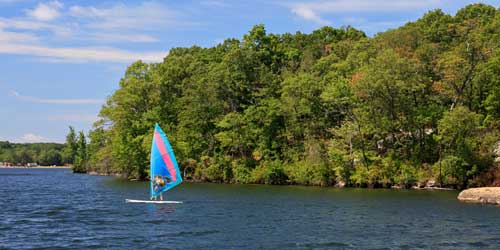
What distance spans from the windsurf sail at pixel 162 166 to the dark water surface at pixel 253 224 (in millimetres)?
2025

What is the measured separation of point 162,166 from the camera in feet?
149

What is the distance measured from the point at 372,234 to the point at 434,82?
45.9 metres

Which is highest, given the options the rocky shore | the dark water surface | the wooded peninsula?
the wooded peninsula

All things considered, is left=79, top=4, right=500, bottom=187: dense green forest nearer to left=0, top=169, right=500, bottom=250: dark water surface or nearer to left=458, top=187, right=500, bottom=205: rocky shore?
left=458, top=187, right=500, bottom=205: rocky shore

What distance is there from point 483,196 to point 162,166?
2583cm

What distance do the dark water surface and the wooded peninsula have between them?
1720 cm

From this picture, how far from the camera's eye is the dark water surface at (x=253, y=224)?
89.5ft

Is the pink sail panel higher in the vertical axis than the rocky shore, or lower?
higher

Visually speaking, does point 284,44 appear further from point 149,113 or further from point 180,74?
point 149,113

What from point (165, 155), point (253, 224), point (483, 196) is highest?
point (165, 155)

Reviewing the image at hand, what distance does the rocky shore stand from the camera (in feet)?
149

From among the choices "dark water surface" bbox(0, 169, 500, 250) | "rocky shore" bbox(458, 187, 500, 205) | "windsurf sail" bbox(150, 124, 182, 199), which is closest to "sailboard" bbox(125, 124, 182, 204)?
"windsurf sail" bbox(150, 124, 182, 199)

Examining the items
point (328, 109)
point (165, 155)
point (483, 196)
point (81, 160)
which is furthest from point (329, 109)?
point (81, 160)

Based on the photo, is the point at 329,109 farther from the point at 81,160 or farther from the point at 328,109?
the point at 81,160
